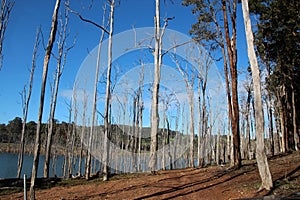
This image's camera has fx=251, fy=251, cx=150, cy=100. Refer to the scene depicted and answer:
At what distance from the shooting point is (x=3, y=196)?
8.92 m

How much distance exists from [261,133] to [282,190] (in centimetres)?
142

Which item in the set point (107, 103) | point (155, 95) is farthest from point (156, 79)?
point (107, 103)

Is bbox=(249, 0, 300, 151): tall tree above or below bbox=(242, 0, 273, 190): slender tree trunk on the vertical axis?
above

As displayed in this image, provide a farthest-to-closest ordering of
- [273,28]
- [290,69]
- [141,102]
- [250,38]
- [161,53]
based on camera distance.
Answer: [141,102]
[290,69]
[273,28]
[161,53]
[250,38]

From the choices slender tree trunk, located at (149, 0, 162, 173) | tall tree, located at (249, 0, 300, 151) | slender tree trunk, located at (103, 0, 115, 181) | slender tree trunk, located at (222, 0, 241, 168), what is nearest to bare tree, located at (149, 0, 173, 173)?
slender tree trunk, located at (149, 0, 162, 173)

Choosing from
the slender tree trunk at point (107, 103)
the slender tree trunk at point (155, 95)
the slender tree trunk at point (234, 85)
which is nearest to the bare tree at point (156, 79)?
the slender tree trunk at point (155, 95)

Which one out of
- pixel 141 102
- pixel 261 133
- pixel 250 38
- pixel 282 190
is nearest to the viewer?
pixel 282 190

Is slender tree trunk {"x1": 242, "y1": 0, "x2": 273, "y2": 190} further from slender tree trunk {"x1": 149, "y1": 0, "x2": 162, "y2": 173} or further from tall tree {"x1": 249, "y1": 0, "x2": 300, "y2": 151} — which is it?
tall tree {"x1": 249, "y1": 0, "x2": 300, "y2": 151}

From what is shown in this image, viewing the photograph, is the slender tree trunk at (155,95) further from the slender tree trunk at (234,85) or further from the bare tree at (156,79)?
the slender tree trunk at (234,85)

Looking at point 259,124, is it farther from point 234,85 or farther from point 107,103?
point 107,103

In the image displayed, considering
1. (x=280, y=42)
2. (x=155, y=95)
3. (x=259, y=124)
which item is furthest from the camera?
(x=280, y=42)

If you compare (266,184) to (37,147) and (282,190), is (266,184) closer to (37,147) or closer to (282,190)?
(282,190)

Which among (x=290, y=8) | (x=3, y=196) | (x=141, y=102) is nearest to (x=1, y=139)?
(x=141, y=102)

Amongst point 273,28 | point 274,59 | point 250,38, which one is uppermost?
point 273,28
